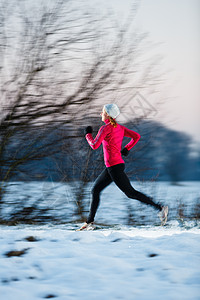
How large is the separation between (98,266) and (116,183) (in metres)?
1.49

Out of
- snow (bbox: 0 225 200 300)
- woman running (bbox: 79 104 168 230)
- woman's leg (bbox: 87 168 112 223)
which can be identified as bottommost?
snow (bbox: 0 225 200 300)

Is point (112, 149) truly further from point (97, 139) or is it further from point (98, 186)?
point (98, 186)

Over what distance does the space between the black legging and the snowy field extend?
1.72ft

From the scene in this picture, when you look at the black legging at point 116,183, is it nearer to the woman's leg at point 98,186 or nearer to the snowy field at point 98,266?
the woman's leg at point 98,186

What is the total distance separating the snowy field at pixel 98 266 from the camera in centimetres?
223

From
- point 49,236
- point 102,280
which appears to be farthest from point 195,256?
point 49,236

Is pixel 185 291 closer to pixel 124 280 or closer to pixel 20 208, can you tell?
pixel 124 280

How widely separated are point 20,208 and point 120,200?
83.6 inches

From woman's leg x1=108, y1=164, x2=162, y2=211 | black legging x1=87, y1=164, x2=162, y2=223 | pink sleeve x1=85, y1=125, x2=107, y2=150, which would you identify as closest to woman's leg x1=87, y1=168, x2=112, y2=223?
black legging x1=87, y1=164, x2=162, y2=223

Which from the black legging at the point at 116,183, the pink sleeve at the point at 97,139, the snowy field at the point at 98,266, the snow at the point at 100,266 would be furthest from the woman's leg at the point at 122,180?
the snow at the point at 100,266

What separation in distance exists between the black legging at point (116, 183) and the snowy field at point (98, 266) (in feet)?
1.72

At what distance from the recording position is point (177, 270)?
8.43 feet

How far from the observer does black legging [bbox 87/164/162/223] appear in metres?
4.04

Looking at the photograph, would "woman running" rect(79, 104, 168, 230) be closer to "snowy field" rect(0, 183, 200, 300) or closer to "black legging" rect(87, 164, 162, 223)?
"black legging" rect(87, 164, 162, 223)
